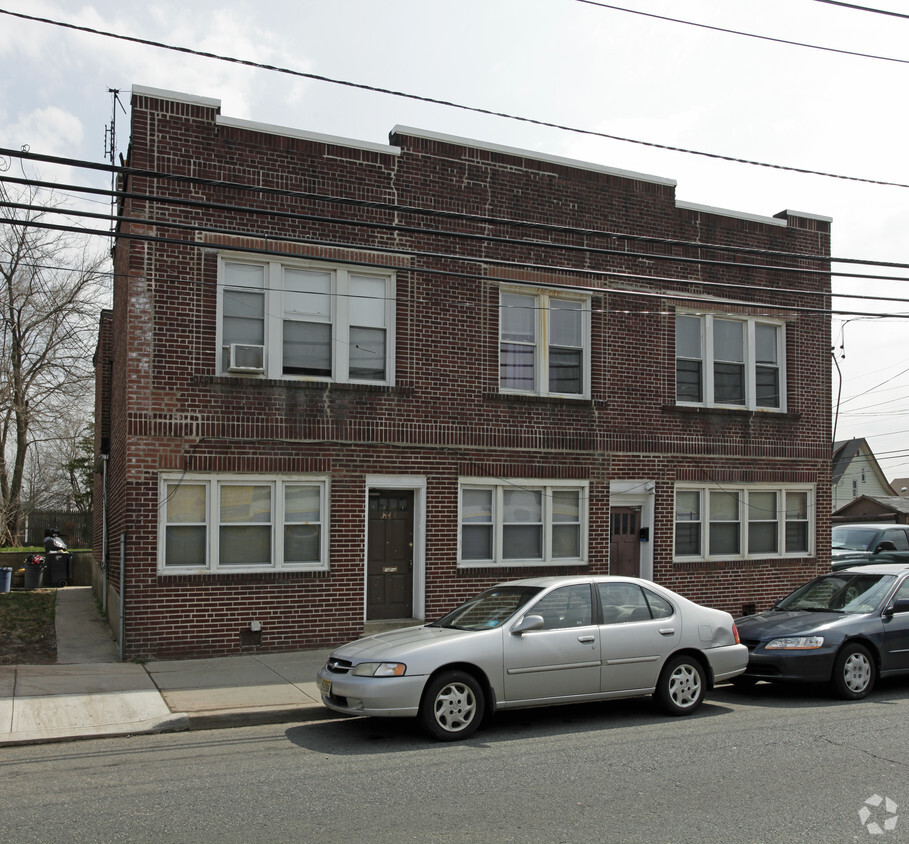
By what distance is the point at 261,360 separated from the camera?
42.5ft

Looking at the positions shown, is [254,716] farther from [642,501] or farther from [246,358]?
[642,501]

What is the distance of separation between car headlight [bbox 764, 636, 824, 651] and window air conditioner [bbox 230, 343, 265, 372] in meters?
7.45

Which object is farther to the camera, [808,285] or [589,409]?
[808,285]

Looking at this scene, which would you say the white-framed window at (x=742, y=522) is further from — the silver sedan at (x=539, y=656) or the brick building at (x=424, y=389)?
the silver sedan at (x=539, y=656)

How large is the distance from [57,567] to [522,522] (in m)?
12.8

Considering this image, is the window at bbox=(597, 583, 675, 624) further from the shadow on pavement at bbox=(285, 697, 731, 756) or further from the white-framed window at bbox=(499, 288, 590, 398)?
the white-framed window at bbox=(499, 288, 590, 398)

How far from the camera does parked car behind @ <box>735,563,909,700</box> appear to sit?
1003 cm

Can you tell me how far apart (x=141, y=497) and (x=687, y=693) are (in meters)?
7.29

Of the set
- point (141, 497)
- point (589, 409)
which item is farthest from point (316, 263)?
point (589, 409)

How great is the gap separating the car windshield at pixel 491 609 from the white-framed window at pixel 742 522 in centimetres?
710

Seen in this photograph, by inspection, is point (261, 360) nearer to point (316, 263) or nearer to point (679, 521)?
point (316, 263)

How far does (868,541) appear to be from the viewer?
20594 millimetres

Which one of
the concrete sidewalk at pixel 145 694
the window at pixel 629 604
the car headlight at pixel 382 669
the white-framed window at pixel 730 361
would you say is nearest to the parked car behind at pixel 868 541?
the white-framed window at pixel 730 361

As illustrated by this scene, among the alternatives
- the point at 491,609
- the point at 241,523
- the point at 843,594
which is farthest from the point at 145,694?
the point at 843,594
